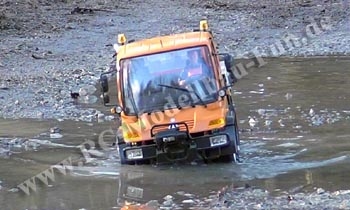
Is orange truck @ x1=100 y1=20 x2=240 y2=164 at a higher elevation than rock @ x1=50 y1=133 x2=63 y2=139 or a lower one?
higher

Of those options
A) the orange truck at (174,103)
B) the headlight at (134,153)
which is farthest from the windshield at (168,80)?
the headlight at (134,153)

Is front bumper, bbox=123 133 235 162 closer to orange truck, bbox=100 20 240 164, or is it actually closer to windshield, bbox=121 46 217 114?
orange truck, bbox=100 20 240 164

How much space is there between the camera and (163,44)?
1195cm

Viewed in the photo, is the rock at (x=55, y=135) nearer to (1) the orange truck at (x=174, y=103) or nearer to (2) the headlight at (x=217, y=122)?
(1) the orange truck at (x=174, y=103)

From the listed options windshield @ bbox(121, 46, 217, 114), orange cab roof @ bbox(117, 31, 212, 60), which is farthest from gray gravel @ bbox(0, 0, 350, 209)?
orange cab roof @ bbox(117, 31, 212, 60)

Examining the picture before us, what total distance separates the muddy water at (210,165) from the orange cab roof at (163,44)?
1.60m

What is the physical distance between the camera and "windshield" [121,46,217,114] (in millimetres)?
11656

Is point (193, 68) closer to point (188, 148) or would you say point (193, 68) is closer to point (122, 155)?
point (188, 148)

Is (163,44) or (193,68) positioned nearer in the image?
(193,68)

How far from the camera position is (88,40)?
27828 millimetres

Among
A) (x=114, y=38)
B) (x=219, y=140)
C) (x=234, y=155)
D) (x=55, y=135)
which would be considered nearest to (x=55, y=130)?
(x=55, y=135)

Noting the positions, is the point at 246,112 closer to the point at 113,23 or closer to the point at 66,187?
the point at 66,187

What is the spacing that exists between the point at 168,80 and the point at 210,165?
4.27 feet

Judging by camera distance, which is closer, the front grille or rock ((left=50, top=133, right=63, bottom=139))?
the front grille
